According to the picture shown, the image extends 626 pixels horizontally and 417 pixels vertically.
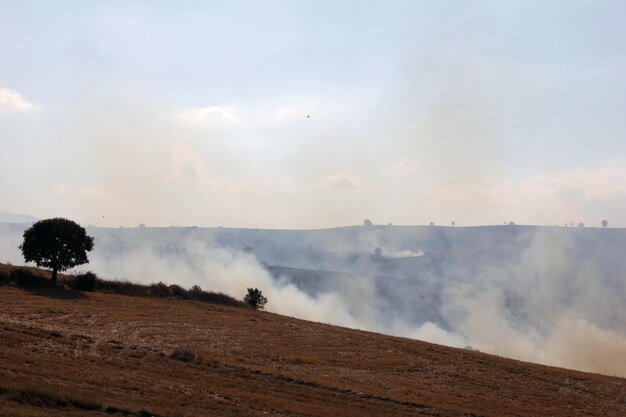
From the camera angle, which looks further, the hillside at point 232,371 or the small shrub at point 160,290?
the small shrub at point 160,290

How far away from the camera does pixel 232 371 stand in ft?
102

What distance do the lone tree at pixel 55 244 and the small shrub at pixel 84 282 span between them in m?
2.22

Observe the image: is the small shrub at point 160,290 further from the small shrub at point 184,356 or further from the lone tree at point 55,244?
the small shrub at point 184,356

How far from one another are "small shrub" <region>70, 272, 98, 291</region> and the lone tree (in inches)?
87.5

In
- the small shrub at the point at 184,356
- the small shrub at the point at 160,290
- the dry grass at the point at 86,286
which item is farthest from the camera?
the small shrub at the point at 160,290

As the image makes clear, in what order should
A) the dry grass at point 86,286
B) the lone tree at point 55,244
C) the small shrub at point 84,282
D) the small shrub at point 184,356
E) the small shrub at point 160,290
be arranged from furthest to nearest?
the small shrub at point 160,290 < the lone tree at point 55,244 < the small shrub at point 84,282 < the dry grass at point 86,286 < the small shrub at point 184,356

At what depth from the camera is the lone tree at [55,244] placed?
65.8 m

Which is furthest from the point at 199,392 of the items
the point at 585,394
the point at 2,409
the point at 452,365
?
the point at 585,394

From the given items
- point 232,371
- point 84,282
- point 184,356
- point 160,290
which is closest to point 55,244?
point 84,282

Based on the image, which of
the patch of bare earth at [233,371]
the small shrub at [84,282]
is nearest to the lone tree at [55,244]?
the small shrub at [84,282]

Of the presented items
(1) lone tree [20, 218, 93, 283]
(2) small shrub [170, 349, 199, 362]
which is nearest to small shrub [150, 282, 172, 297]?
(1) lone tree [20, 218, 93, 283]

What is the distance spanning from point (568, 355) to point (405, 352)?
101718mm

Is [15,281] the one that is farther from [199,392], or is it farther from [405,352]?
[199,392]

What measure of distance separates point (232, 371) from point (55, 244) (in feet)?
140
